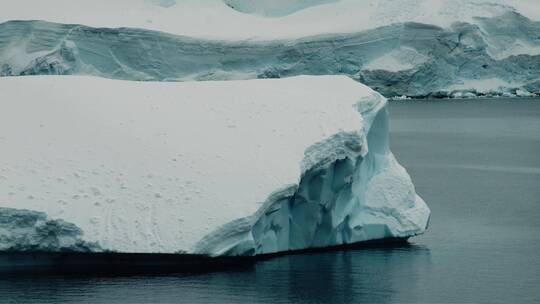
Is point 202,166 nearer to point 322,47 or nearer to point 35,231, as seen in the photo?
point 35,231

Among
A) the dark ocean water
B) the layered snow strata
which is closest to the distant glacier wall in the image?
the dark ocean water

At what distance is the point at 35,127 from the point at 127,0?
108ft

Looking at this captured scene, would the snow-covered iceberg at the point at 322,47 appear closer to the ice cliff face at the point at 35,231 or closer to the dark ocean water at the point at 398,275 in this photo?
the dark ocean water at the point at 398,275

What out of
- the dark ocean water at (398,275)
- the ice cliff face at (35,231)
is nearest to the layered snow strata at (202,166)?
the ice cliff face at (35,231)

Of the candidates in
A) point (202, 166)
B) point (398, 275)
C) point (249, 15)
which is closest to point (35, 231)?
point (202, 166)

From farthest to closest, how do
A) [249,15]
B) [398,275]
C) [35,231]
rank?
[249,15] → [398,275] → [35,231]

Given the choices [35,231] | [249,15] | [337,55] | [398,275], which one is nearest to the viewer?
[35,231]

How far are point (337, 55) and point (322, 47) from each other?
632 mm

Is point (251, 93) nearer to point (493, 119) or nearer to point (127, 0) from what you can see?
point (493, 119)

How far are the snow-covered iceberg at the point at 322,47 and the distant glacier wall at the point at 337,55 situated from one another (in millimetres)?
37

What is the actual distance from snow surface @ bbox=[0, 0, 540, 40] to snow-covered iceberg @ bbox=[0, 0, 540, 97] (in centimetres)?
8

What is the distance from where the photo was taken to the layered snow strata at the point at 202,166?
904 cm

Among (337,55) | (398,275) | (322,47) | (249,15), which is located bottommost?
(398,275)

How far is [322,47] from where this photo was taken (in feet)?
122
